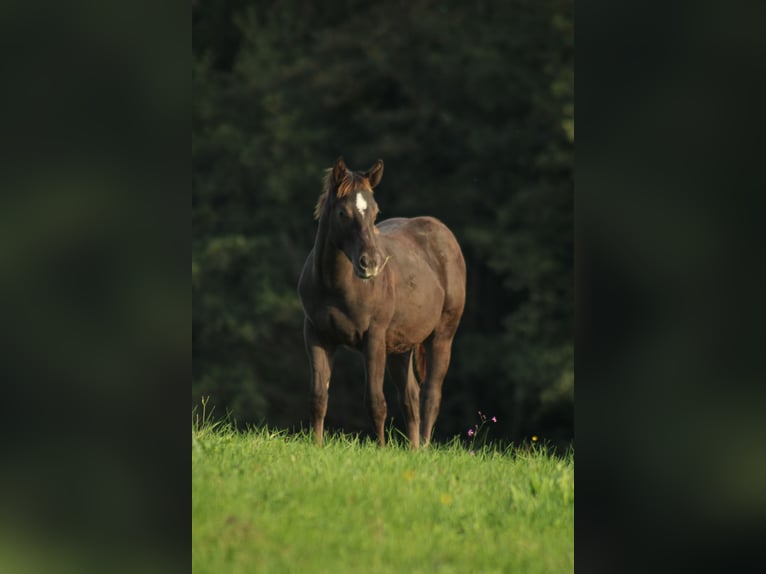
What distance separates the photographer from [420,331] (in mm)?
8750

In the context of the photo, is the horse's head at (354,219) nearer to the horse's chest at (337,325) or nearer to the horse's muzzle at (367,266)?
the horse's muzzle at (367,266)

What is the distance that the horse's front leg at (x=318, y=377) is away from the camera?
7289 millimetres

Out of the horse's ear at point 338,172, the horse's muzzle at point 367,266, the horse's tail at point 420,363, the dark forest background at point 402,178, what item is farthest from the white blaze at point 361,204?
the dark forest background at point 402,178

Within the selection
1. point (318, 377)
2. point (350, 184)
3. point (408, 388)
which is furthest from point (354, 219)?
point (408, 388)

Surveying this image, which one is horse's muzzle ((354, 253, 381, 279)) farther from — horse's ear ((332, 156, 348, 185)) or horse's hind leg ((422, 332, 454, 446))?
horse's hind leg ((422, 332, 454, 446))

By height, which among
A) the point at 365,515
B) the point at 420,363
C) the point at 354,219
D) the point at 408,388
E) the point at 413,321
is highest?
the point at 354,219

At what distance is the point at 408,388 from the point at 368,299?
1581mm

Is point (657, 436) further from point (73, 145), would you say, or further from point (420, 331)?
point (420, 331)

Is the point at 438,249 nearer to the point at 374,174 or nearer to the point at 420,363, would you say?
the point at 420,363

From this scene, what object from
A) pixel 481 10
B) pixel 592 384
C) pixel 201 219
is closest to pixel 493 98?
pixel 481 10

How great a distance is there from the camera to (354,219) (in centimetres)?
726

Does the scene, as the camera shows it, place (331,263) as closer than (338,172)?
No

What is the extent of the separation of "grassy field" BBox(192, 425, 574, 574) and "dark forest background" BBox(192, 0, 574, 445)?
46.4 ft

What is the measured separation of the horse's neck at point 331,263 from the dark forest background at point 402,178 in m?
11.9
